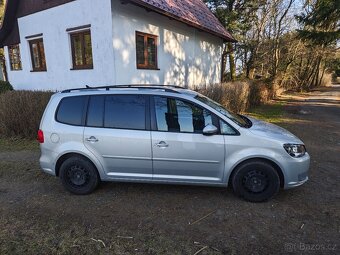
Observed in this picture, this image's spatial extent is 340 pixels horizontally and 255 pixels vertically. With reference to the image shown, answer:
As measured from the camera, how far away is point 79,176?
4602 millimetres

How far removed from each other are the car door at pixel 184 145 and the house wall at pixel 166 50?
221 inches

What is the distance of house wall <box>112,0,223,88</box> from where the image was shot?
9.55m

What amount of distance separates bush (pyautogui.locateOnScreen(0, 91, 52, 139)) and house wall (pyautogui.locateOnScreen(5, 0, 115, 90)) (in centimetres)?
215

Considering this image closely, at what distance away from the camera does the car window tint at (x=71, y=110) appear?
4.56 metres

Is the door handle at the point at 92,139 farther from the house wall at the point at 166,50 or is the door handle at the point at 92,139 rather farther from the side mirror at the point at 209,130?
the house wall at the point at 166,50

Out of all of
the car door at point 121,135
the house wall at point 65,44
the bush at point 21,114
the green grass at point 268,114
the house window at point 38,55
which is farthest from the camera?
the house window at point 38,55

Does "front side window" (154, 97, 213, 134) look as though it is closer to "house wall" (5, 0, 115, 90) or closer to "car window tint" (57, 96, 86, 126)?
"car window tint" (57, 96, 86, 126)

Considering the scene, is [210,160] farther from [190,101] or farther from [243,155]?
[190,101]

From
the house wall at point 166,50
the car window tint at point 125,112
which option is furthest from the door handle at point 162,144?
the house wall at point 166,50

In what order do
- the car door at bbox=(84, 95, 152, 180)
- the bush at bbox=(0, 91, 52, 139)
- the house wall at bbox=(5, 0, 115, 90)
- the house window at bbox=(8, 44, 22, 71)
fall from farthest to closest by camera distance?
the house window at bbox=(8, 44, 22, 71), the house wall at bbox=(5, 0, 115, 90), the bush at bbox=(0, 91, 52, 139), the car door at bbox=(84, 95, 152, 180)

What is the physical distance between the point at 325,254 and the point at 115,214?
8.83 ft

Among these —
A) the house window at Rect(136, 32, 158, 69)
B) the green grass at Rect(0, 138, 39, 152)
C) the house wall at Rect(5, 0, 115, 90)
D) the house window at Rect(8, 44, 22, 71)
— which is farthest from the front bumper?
the house window at Rect(8, 44, 22, 71)

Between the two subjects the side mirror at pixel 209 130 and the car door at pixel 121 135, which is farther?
the car door at pixel 121 135

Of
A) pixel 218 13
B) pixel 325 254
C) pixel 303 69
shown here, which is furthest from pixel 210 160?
pixel 303 69
